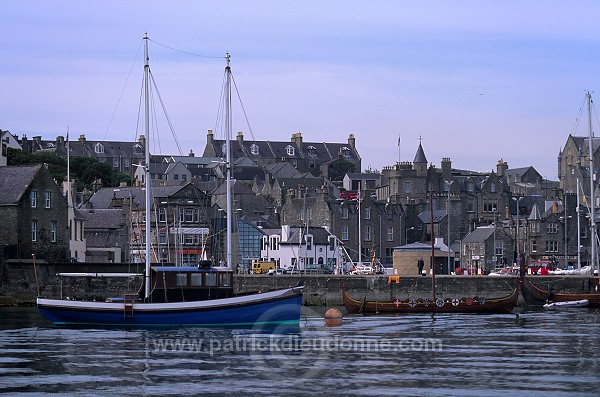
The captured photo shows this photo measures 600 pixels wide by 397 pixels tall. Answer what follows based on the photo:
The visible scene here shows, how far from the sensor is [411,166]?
447ft

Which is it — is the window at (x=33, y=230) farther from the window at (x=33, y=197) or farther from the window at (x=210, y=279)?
the window at (x=210, y=279)

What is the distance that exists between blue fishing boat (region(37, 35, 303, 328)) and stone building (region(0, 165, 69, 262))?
70.4 feet

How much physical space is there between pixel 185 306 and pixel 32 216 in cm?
2831

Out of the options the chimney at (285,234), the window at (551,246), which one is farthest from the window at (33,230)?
the window at (551,246)

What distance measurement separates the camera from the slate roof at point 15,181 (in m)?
74.7

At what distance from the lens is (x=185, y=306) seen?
51.2 metres

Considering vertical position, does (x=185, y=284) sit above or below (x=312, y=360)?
above

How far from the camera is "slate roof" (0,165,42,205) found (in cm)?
7469

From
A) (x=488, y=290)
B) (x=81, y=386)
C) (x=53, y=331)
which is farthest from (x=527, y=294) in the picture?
(x=81, y=386)

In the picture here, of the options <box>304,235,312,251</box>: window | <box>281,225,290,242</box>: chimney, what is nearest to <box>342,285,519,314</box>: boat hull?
<box>304,235,312,251</box>: window

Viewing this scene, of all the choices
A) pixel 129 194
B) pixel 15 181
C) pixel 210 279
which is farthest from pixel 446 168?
pixel 210 279

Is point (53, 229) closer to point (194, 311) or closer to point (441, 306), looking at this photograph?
point (441, 306)

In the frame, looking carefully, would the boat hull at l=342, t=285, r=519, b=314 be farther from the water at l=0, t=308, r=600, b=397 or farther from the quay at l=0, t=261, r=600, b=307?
the water at l=0, t=308, r=600, b=397

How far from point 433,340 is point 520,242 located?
2701 inches
